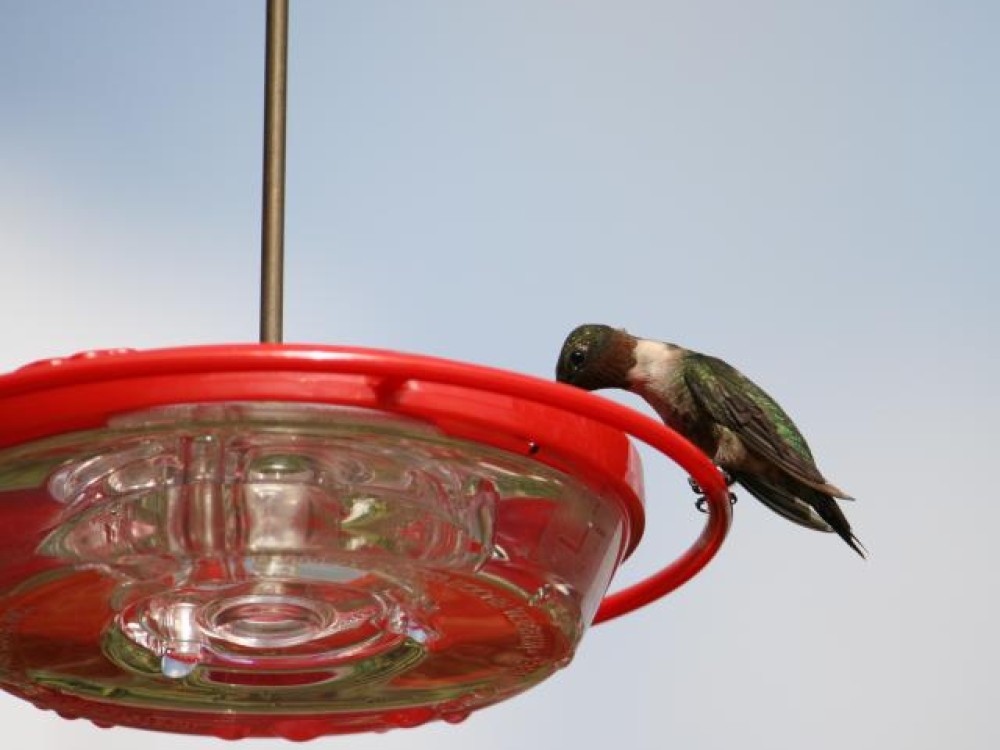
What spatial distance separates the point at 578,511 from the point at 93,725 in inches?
41.0

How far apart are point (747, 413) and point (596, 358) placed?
568 millimetres

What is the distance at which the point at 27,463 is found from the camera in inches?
92.8

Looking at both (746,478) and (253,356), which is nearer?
(253,356)

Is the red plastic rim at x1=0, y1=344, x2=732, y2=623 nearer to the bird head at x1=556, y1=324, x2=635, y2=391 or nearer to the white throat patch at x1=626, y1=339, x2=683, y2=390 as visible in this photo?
the bird head at x1=556, y1=324, x2=635, y2=391

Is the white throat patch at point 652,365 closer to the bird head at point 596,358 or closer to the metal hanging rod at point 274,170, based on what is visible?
the bird head at point 596,358

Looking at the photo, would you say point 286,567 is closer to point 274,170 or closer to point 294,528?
point 294,528

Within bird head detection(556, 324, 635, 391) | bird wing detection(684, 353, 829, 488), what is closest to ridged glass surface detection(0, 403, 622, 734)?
bird head detection(556, 324, 635, 391)

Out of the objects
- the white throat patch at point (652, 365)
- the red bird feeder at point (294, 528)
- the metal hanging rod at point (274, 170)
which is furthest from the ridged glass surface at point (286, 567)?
the white throat patch at point (652, 365)

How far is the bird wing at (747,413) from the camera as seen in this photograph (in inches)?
228

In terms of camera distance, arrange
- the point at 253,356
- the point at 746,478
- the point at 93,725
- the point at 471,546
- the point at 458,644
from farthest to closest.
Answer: the point at 746,478
the point at 93,725
the point at 458,644
the point at 471,546
the point at 253,356

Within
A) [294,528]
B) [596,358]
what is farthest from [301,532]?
[596,358]

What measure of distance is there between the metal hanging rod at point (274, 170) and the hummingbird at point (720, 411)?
10.2ft

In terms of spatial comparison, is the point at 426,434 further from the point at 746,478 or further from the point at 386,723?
the point at 746,478

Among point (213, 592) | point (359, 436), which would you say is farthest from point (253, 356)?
point (213, 592)
